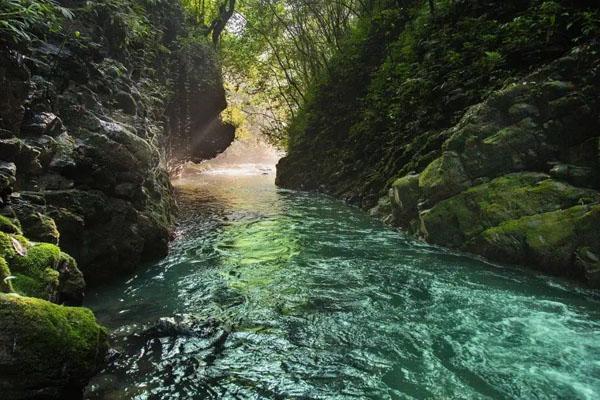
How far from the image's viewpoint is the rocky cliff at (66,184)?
3.96 metres

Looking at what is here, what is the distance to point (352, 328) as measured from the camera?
19.8 ft

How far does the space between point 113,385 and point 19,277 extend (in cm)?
160

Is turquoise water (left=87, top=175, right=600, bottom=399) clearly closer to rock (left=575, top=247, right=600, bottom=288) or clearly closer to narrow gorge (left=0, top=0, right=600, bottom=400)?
narrow gorge (left=0, top=0, right=600, bottom=400)

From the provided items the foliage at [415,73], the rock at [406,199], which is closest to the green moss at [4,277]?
the rock at [406,199]

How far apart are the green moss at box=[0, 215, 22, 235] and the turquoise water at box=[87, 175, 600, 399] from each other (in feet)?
6.18

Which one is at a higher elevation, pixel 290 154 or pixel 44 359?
pixel 290 154

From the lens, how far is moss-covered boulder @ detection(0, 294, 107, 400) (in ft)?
11.9

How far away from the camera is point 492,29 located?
13.2 meters

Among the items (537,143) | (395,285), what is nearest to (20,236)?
(395,285)

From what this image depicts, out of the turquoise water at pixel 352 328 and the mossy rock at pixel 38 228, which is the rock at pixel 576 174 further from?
the mossy rock at pixel 38 228

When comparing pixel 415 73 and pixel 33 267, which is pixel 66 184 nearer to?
pixel 33 267

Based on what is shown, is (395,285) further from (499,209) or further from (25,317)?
(25,317)

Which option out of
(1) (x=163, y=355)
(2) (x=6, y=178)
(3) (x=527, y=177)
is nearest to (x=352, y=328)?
(1) (x=163, y=355)

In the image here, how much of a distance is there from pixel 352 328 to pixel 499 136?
6.77 m
